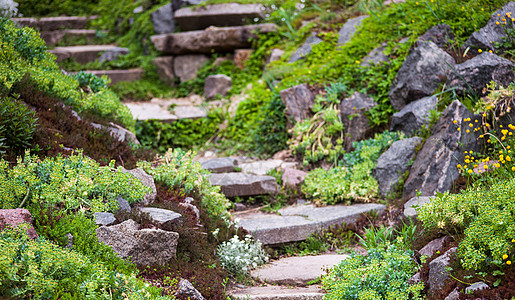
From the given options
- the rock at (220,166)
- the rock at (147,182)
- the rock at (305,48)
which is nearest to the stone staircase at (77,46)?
the rock at (305,48)

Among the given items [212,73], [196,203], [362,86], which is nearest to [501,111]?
[362,86]

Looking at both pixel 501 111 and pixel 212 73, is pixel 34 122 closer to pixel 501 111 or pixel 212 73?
pixel 501 111

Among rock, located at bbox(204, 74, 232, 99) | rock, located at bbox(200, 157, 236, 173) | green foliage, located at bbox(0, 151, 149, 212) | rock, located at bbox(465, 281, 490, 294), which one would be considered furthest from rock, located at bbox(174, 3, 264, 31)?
rock, located at bbox(465, 281, 490, 294)

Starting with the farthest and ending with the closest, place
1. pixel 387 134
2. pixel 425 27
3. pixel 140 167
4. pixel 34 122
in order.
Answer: pixel 425 27 < pixel 387 134 < pixel 140 167 < pixel 34 122

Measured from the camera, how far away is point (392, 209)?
5754 millimetres

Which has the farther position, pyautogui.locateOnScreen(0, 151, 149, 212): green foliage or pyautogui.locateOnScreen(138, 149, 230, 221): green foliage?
pyautogui.locateOnScreen(138, 149, 230, 221): green foliage

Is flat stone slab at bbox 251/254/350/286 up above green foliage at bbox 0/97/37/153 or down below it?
below

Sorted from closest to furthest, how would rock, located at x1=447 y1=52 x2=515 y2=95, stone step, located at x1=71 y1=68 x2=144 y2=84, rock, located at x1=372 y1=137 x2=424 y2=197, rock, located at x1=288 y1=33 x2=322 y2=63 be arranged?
rock, located at x1=447 y1=52 x2=515 y2=95, rock, located at x1=372 y1=137 x2=424 y2=197, rock, located at x1=288 y1=33 x2=322 y2=63, stone step, located at x1=71 y1=68 x2=144 y2=84

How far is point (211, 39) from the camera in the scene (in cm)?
1066

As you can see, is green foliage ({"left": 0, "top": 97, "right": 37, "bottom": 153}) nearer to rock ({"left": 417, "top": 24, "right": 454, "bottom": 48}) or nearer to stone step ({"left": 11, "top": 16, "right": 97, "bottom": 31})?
rock ({"left": 417, "top": 24, "right": 454, "bottom": 48})

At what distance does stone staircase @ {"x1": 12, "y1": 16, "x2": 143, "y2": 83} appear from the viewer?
1057 cm

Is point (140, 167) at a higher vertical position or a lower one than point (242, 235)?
higher

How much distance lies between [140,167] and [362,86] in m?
4.25

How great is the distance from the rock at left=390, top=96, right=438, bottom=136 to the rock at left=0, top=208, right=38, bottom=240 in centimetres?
513
